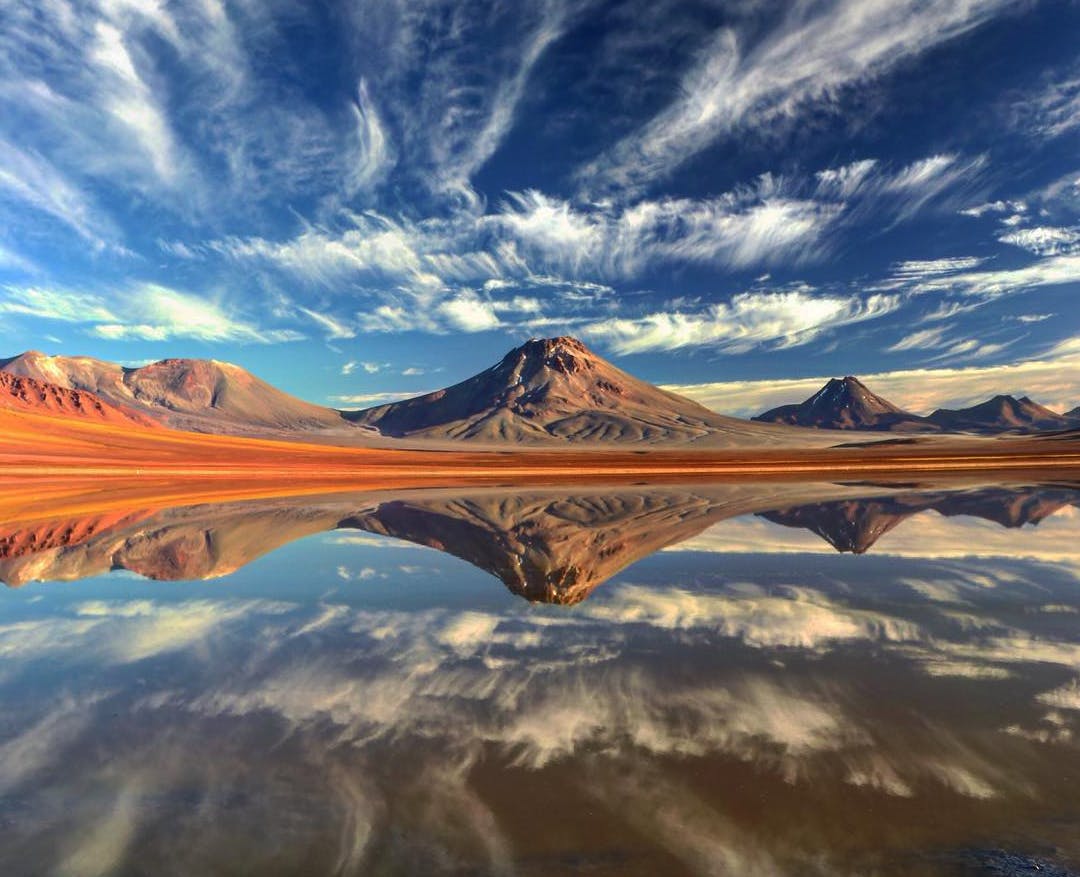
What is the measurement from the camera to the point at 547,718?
6.04 meters

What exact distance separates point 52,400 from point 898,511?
167785 millimetres

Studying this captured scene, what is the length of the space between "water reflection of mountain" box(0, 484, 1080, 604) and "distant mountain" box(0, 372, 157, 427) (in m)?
130

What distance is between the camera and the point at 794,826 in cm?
429

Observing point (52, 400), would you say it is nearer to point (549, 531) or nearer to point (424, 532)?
point (424, 532)

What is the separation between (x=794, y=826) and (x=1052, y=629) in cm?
714

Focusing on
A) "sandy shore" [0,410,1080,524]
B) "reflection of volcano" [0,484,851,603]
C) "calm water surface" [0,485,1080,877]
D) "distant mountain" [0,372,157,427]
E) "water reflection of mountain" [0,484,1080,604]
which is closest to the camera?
"calm water surface" [0,485,1080,877]

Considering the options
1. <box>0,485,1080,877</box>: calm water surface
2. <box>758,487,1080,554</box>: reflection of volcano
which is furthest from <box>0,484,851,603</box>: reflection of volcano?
<box>758,487,1080,554</box>: reflection of volcano

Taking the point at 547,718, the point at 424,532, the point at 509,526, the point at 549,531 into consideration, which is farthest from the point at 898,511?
the point at 547,718

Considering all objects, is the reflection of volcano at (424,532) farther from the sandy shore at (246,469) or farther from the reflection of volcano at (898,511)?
the sandy shore at (246,469)

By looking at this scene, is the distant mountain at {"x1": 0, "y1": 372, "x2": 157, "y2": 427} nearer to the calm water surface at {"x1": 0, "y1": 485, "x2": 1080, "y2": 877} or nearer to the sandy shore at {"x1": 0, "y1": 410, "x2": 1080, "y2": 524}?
the sandy shore at {"x1": 0, "y1": 410, "x2": 1080, "y2": 524}

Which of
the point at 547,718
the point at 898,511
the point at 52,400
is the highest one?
the point at 52,400

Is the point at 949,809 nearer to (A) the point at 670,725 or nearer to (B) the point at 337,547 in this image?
(A) the point at 670,725

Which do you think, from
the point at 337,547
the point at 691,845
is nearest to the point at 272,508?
the point at 337,547

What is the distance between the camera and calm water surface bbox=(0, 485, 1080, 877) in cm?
418
